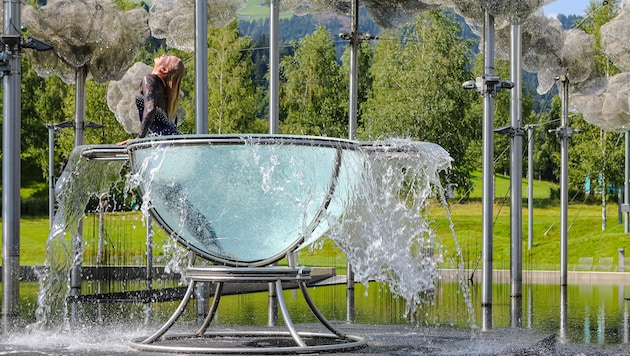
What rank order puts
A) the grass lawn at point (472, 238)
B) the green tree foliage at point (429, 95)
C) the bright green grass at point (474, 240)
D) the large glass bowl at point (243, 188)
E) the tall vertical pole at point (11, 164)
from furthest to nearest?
1. the green tree foliage at point (429, 95)
2. the bright green grass at point (474, 240)
3. the grass lawn at point (472, 238)
4. the tall vertical pole at point (11, 164)
5. the large glass bowl at point (243, 188)

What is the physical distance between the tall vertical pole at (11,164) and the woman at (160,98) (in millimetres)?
5480

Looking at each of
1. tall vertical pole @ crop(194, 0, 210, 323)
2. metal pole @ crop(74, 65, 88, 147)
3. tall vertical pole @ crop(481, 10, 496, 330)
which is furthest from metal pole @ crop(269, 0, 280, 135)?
metal pole @ crop(74, 65, 88, 147)

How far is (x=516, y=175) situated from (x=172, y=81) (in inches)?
468

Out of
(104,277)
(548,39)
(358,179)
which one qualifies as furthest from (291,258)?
(104,277)

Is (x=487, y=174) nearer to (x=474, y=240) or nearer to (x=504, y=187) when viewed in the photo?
(x=474, y=240)

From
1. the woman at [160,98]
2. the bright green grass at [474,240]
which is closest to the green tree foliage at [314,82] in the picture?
the bright green grass at [474,240]

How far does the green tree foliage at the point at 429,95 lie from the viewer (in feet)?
171

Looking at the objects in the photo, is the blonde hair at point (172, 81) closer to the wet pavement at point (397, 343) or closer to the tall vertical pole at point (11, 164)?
the wet pavement at point (397, 343)

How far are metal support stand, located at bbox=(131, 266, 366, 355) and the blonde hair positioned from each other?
1.42m

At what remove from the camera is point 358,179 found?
29.8 ft

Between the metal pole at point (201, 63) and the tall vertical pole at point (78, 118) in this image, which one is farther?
the tall vertical pole at point (78, 118)

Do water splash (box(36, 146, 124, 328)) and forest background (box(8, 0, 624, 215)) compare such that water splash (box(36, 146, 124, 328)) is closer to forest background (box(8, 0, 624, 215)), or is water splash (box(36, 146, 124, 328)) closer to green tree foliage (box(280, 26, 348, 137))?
forest background (box(8, 0, 624, 215))

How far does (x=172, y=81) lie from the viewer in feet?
30.7

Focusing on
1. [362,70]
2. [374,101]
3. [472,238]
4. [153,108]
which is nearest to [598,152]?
[374,101]
